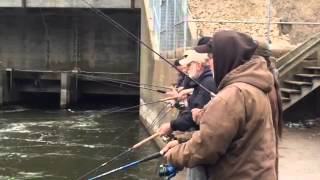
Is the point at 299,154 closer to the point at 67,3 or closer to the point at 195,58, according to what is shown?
the point at 195,58

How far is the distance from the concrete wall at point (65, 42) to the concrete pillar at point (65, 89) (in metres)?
2.78

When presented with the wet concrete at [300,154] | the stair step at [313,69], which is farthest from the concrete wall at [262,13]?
the wet concrete at [300,154]

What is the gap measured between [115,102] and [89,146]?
46.5 ft

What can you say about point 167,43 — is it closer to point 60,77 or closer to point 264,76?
point 60,77

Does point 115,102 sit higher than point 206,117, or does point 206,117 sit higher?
point 206,117

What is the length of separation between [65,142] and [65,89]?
→ 34.7 ft

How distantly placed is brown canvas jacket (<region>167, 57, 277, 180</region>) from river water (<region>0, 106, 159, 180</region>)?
7.70m

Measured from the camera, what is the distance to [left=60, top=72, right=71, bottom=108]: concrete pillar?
29.2m

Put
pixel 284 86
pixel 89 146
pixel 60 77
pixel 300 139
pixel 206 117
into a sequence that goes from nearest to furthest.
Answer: pixel 206 117, pixel 300 139, pixel 284 86, pixel 89 146, pixel 60 77

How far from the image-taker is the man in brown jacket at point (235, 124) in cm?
315

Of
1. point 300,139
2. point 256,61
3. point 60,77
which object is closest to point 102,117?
point 60,77

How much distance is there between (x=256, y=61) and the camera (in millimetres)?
3385

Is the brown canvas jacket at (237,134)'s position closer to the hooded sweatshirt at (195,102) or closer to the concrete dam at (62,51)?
the hooded sweatshirt at (195,102)

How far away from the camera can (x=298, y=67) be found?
13.9m
